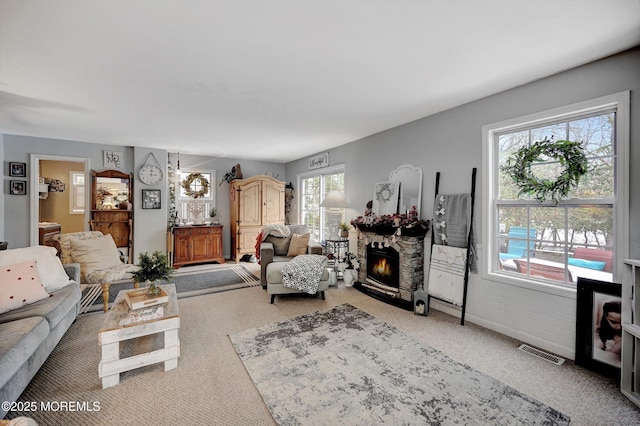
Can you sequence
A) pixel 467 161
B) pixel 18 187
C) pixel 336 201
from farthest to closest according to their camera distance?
pixel 336 201 < pixel 18 187 < pixel 467 161

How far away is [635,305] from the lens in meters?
1.85

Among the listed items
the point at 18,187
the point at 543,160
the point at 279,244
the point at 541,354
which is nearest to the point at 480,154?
the point at 543,160

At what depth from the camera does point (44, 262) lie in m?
2.54

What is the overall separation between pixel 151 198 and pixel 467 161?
5736mm

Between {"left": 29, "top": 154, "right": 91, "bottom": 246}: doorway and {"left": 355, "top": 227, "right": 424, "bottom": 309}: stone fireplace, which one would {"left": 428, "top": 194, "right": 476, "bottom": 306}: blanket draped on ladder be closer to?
{"left": 355, "top": 227, "right": 424, "bottom": 309}: stone fireplace

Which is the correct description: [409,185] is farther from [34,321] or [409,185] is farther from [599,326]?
[34,321]

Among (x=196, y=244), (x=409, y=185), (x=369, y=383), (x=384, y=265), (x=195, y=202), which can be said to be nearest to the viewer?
(x=369, y=383)

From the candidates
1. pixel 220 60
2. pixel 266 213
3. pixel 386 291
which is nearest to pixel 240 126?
pixel 220 60

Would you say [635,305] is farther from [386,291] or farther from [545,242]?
[386,291]

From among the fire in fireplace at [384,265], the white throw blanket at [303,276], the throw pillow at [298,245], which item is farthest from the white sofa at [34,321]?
the fire in fireplace at [384,265]

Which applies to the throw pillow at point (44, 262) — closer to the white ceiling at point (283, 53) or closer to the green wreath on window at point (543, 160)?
the white ceiling at point (283, 53)

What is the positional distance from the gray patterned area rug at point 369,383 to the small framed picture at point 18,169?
5.03m

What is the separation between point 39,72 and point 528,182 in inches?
181

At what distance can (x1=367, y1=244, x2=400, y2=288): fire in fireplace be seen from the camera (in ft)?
12.1
